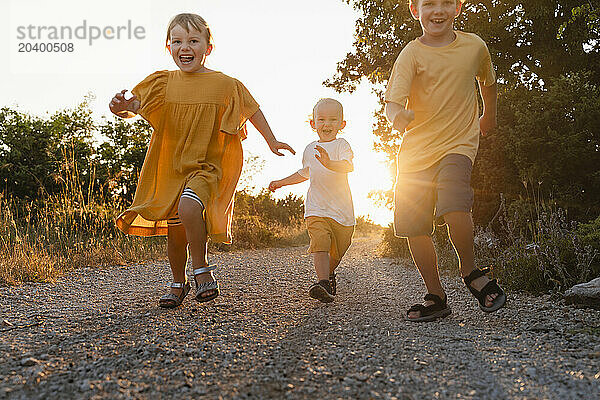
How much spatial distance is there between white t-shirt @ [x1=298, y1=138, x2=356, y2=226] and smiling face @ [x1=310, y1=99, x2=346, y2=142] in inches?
3.1

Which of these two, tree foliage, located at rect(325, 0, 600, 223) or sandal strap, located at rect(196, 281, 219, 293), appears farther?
tree foliage, located at rect(325, 0, 600, 223)

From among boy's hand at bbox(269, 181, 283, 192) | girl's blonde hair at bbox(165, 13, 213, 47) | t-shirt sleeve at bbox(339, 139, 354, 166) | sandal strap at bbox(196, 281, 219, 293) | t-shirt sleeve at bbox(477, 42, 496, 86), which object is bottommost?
sandal strap at bbox(196, 281, 219, 293)

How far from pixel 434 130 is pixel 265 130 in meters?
1.17

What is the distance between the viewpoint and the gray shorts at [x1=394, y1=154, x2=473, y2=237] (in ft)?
9.23

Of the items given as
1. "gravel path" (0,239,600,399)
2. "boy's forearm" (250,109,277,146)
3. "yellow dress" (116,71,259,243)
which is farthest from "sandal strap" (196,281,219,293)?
"boy's forearm" (250,109,277,146)

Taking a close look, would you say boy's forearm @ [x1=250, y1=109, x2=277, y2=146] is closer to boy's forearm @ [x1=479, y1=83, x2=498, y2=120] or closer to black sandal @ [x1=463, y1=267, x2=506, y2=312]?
boy's forearm @ [x1=479, y1=83, x2=498, y2=120]

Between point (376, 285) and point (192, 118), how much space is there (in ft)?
7.12

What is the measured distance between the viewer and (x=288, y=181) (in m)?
4.23

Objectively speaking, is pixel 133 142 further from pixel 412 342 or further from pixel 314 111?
pixel 412 342

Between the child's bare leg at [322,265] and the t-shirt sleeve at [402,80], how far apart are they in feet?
4.34

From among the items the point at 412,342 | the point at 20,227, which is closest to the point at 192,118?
the point at 412,342

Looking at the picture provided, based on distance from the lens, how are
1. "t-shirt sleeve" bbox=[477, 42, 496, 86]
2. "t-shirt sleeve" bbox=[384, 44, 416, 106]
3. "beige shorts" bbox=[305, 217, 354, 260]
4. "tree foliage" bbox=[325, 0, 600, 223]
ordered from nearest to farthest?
"t-shirt sleeve" bbox=[384, 44, 416, 106] → "t-shirt sleeve" bbox=[477, 42, 496, 86] → "beige shorts" bbox=[305, 217, 354, 260] → "tree foliage" bbox=[325, 0, 600, 223]

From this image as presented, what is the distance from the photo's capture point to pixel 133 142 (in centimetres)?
1088

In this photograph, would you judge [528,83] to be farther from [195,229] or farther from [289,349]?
[289,349]
